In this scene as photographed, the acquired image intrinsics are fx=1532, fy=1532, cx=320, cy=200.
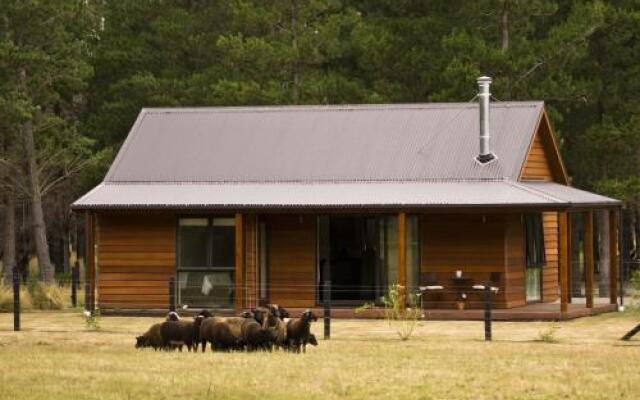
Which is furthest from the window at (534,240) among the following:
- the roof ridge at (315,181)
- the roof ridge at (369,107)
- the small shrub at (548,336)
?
the small shrub at (548,336)

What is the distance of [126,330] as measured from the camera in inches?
1137

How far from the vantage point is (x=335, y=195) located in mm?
33156

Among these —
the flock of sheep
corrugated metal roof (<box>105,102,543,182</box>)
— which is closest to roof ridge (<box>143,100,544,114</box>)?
corrugated metal roof (<box>105,102,543,182</box>)

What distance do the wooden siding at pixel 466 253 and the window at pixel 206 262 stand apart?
4.36 m

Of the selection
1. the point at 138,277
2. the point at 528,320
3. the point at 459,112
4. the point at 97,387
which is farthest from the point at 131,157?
the point at 97,387

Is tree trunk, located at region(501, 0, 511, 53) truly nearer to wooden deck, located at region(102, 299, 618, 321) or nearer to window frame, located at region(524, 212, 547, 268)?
window frame, located at region(524, 212, 547, 268)

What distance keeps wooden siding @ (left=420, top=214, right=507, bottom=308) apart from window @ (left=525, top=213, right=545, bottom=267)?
1.69m

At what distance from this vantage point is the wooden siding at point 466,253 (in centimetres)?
3325

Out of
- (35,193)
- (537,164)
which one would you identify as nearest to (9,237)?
(35,193)

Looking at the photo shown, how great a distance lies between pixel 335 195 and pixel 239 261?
252 cm

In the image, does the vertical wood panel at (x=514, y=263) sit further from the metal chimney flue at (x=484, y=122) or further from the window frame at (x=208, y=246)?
the window frame at (x=208, y=246)

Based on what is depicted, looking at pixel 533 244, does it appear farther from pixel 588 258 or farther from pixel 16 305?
pixel 16 305

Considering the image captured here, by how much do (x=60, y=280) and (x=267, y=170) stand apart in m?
16.6

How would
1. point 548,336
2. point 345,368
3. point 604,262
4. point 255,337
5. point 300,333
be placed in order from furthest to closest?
point 604,262 < point 548,336 < point 300,333 < point 255,337 < point 345,368
